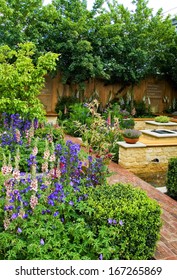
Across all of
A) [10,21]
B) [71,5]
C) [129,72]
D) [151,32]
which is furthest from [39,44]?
[151,32]

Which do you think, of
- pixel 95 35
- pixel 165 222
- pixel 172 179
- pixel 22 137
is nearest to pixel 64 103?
pixel 95 35

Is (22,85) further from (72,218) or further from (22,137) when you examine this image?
(72,218)

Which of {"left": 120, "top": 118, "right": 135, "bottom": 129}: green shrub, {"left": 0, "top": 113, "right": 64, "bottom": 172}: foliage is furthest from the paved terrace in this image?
{"left": 120, "top": 118, "right": 135, "bottom": 129}: green shrub

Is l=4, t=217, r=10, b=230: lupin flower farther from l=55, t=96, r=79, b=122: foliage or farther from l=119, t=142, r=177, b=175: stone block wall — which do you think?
l=55, t=96, r=79, b=122: foliage

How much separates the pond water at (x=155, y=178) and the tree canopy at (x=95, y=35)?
16.3ft

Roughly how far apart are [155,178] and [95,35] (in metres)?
6.39

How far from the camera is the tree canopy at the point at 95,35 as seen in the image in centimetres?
948

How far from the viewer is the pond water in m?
5.61

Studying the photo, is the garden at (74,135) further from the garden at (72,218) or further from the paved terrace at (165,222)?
the paved terrace at (165,222)

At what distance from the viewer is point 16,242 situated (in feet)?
7.86

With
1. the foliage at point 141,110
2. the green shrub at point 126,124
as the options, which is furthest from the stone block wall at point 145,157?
the foliage at point 141,110

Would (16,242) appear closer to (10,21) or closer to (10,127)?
(10,127)

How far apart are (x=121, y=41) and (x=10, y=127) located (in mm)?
6830
